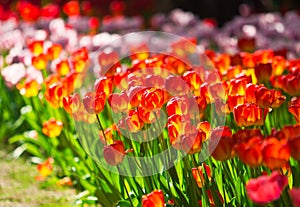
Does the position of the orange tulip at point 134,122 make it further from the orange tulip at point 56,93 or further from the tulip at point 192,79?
the orange tulip at point 56,93

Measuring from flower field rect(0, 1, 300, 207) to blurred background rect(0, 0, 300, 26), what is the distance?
336 centimetres

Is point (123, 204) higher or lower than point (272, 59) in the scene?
lower

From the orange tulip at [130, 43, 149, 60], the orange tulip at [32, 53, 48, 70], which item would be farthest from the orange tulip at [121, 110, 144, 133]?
the orange tulip at [130, 43, 149, 60]

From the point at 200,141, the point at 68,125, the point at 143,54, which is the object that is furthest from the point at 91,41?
the point at 200,141

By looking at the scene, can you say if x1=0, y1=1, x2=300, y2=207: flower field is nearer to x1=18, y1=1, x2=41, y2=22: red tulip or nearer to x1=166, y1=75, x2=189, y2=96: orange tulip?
x1=166, y1=75, x2=189, y2=96: orange tulip

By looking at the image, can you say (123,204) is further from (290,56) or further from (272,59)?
(290,56)

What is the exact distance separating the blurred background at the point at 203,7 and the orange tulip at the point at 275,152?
5.74m

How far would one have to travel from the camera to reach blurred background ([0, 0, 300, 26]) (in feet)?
25.0

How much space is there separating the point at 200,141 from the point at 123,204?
0.50 metres

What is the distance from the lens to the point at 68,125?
3354 millimetres

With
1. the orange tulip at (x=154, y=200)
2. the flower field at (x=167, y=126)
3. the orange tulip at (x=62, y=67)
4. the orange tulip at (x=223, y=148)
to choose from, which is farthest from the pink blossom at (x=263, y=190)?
the orange tulip at (x=62, y=67)

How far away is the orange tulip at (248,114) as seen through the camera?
7.00 ft

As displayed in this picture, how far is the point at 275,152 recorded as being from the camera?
166 centimetres

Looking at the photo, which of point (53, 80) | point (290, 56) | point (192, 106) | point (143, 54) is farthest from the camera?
point (290, 56)
